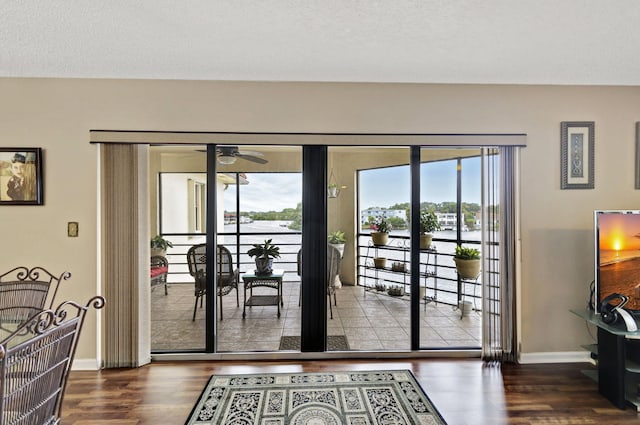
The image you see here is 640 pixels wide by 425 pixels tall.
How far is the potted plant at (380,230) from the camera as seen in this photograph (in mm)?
3371

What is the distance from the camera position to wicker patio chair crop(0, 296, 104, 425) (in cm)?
119

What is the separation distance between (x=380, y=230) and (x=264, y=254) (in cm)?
121

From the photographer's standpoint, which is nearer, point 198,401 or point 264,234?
point 198,401

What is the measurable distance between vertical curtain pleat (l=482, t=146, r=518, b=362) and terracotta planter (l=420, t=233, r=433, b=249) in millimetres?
500

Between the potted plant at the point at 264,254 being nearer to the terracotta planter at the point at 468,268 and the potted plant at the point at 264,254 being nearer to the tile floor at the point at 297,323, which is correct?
the tile floor at the point at 297,323

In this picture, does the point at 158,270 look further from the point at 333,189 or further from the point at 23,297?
the point at 333,189

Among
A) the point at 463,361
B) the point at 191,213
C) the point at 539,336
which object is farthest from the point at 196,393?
the point at 539,336

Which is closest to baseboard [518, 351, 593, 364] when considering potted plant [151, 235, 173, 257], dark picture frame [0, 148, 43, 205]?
potted plant [151, 235, 173, 257]

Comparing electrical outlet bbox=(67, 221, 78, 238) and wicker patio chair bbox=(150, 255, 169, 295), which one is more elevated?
electrical outlet bbox=(67, 221, 78, 238)

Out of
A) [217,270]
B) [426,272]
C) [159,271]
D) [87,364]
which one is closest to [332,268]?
[426,272]

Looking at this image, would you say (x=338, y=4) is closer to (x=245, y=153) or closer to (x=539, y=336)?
(x=245, y=153)

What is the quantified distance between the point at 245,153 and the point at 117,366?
7.27ft

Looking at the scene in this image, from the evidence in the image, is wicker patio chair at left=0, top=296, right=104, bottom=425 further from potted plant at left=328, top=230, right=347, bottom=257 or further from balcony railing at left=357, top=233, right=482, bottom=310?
balcony railing at left=357, top=233, right=482, bottom=310

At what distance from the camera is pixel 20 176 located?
9.29 feet
